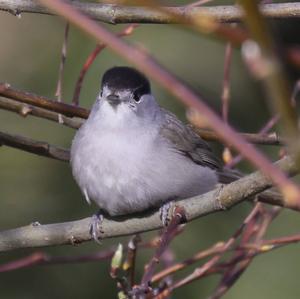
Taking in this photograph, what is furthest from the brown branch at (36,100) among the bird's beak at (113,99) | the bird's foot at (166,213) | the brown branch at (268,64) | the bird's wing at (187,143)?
the brown branch at (268,64)

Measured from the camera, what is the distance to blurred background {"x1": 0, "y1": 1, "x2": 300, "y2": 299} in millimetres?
4422

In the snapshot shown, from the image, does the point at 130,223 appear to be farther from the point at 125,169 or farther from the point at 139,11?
the point at 139,11

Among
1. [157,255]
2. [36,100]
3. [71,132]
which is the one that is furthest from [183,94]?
[71,132]

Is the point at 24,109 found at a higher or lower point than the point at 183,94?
higher

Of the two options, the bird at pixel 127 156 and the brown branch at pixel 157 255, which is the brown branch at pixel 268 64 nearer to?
the brown branch at pixel 157 255

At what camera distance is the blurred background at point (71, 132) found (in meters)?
4.42

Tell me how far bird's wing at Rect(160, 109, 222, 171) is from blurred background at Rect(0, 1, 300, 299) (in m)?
0.84

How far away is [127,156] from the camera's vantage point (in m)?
3.03

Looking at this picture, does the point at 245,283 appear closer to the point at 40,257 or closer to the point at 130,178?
the point at 130,178

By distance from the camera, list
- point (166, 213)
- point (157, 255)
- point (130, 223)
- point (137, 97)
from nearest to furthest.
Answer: point (157, 255)
point (130, 223)
point (166, 213)
point (137, 97)

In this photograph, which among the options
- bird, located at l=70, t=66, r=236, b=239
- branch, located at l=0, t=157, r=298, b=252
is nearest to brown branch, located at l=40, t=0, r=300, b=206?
branch, located at l=0, t=157, r=298, b=252

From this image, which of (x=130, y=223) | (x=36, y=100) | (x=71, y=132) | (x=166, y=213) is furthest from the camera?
(x=71, y=132)

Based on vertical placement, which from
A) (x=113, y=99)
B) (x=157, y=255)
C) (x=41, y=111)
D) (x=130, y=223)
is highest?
(x=113, y=99)

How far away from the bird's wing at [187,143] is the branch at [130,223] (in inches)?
23.3
